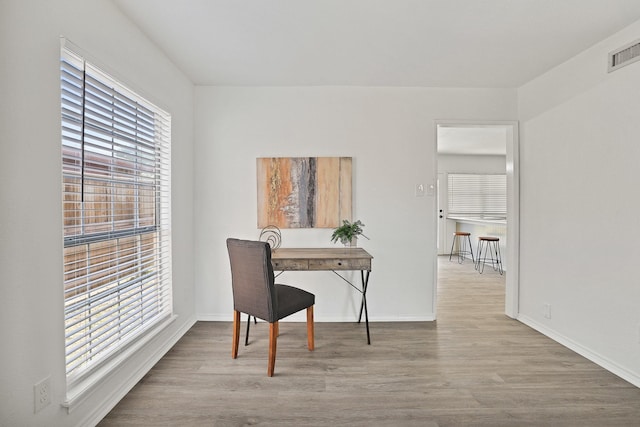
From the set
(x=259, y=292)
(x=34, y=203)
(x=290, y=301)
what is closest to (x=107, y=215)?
(x=34, y=203)

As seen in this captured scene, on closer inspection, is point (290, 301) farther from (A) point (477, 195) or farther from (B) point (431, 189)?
(A) point (477, 195)

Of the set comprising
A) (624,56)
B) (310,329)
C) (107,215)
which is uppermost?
(624,56)

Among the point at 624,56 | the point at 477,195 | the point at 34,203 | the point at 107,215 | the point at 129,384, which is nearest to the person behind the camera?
the point at 34,203

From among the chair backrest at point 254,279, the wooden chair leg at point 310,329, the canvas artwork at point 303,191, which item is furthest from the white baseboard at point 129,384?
the canvas artwork at point 303,191

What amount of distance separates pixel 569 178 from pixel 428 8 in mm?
1846

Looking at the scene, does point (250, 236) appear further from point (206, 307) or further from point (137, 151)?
point (137, 151)

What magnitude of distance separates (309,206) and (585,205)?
2.31m

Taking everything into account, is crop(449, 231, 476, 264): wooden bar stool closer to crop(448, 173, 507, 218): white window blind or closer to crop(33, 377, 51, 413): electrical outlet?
crop(448, 173, 507, 218): white window blind

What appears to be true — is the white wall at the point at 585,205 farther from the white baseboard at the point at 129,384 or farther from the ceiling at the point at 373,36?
the white baseboard at the point at 129,384

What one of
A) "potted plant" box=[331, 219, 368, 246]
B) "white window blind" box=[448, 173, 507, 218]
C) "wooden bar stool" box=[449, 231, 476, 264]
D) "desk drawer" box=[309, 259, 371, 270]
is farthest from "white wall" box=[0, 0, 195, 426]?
"white window blind" box=[448, 173, 507, 218]

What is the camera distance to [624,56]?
2.14 m

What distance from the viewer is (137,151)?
7.15 feet

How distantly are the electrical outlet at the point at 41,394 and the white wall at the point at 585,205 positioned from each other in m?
3.41

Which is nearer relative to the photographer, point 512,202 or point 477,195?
point 512,202
